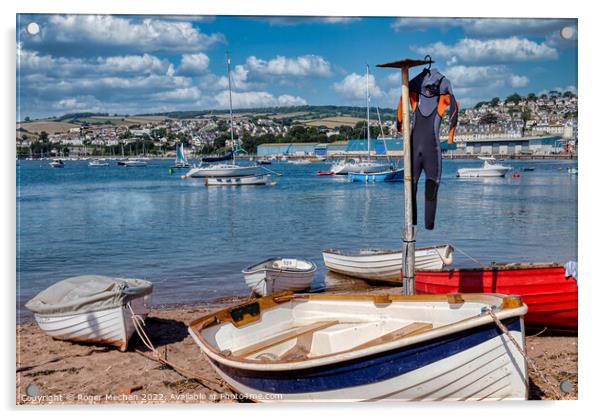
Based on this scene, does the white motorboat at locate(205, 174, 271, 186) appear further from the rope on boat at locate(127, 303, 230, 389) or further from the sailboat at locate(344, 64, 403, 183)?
the rope on boat at locate(127, 303, 230, 389)

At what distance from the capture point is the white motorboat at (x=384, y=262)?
994 centimetres

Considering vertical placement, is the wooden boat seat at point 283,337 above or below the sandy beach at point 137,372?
above

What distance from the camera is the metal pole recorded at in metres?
6.17

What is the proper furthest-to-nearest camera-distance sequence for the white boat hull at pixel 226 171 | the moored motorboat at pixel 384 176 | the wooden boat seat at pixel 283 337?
the white boat hull at pixel 226 171 < the moored motorboat at pixel 384 176 < the wooden boat seat at pixel 283 337

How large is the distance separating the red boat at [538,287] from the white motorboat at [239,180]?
107 ft

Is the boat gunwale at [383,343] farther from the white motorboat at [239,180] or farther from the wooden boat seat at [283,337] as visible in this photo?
the white motorboat at [239,180]

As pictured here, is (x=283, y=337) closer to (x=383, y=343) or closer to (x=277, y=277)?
(x=383, y=343)

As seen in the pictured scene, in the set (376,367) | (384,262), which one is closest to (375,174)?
(384,262)

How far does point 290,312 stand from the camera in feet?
21.2

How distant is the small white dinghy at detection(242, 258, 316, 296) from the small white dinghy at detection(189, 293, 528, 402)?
3.49 metres

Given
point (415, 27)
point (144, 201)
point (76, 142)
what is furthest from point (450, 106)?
point (144, 201)

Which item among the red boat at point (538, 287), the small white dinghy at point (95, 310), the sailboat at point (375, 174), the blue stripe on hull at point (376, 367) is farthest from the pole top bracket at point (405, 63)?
the sailboat at point (375, 174)

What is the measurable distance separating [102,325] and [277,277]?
319cm
